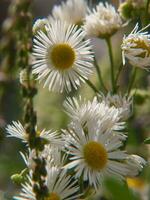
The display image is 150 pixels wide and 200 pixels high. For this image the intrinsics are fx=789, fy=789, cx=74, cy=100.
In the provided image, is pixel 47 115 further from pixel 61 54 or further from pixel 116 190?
pixel 116 190

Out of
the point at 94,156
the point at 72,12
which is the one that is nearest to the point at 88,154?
the point at 94,156

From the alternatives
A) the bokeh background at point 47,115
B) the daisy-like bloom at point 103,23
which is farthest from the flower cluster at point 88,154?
the bokeh background at point 47,115

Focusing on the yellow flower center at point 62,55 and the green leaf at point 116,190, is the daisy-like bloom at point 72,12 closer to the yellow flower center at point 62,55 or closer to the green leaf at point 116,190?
the yellow flower center at point 62,55

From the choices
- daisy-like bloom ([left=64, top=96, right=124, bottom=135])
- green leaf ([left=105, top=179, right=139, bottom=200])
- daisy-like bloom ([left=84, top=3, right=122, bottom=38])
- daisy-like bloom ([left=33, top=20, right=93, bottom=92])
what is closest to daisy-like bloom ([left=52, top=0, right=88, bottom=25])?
daisy-like bloom ([left=84, top=3, right=122, bottom=38])

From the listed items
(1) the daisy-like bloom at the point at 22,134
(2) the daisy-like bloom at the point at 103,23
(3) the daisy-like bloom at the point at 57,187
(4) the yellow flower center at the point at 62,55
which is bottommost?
(3) the daisy-like bloom at the point at 57,187

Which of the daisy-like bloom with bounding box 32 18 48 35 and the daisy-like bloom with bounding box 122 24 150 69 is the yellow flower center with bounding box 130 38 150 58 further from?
the daisy-like bloom with bounding box 32 18 48 35
